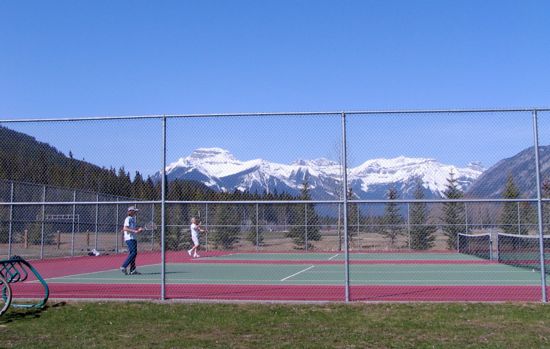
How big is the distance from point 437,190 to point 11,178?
16298 millimetres

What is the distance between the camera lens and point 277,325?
904 centimetres

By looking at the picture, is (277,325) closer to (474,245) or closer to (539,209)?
(539,209)

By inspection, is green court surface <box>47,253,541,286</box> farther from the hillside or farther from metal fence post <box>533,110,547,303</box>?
metal fence post <box>533,110,547,303</box>

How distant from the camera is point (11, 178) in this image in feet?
76.0

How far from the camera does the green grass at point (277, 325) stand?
314 inches

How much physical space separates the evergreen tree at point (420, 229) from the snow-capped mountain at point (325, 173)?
8.20 metres

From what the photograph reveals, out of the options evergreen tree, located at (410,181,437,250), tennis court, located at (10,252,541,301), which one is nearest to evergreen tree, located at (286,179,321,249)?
tennis court, located at (10,252,541,301)

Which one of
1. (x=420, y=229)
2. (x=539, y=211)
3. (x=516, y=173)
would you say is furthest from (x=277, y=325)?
(x=420, y=229)

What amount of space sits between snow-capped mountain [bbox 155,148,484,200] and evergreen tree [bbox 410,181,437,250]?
820cm

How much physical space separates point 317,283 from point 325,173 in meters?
4.02

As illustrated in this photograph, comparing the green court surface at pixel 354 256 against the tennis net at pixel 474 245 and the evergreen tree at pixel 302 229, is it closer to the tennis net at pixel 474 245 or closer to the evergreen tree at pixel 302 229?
the tennis net at pixel 474 245

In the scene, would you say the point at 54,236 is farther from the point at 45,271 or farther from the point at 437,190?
the point at 437,190

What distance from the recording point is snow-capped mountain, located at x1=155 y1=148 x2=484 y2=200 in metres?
11.5

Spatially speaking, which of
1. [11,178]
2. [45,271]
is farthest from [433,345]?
[11,178]
